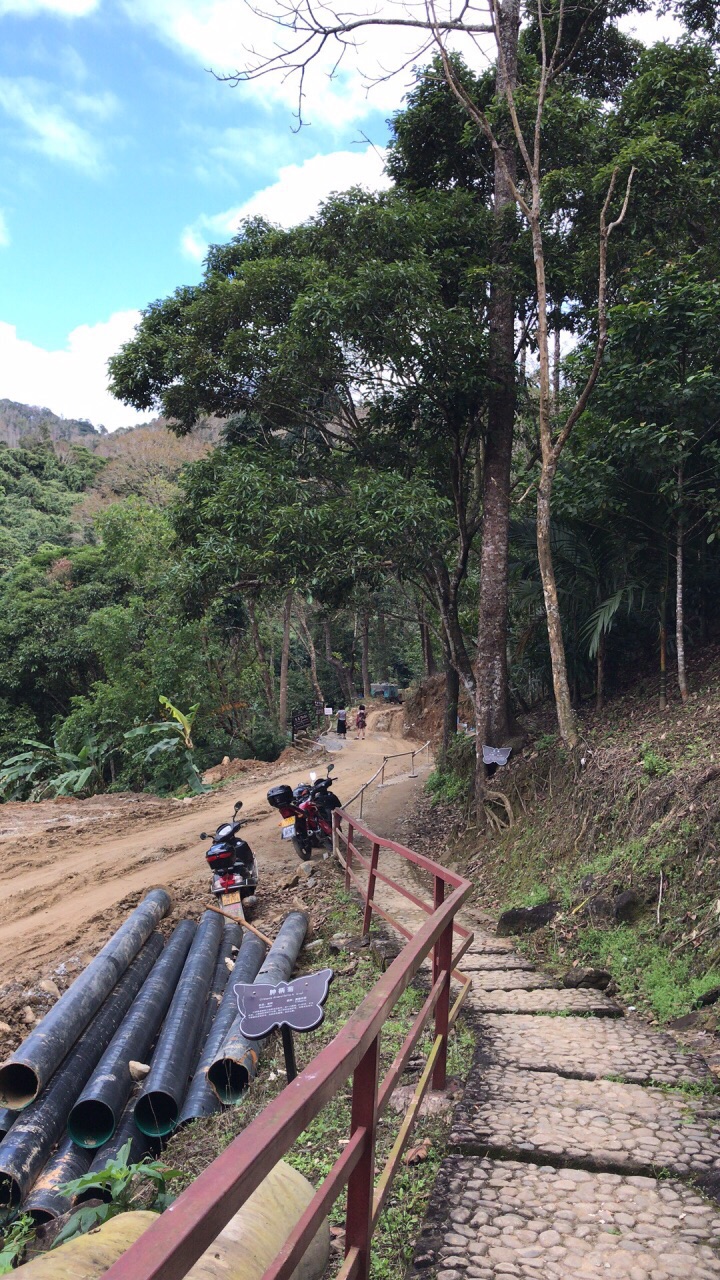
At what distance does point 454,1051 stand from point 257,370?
1032cm

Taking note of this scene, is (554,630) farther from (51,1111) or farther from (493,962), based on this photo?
(51,1111)

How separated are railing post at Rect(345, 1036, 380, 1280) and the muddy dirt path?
703 centimetres

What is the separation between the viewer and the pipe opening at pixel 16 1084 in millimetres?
5383

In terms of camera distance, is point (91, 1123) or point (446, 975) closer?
point (446, 975)

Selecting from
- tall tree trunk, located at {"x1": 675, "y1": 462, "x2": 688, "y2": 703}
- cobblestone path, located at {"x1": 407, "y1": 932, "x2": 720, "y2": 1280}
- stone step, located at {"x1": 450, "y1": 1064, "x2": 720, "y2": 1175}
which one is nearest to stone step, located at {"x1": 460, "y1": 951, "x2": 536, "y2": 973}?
cobblestone path, located at {"x1": 407, "y1": 932, "x2": 720, "y2": 1280}

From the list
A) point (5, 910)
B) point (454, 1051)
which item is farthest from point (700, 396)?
point (5, 910)

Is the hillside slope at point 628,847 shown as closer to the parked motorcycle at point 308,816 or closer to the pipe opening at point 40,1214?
the parked motorcycle at point 308,816

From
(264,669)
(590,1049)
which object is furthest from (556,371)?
(264,669)

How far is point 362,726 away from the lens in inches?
1180

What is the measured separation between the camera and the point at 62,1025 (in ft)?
19.2

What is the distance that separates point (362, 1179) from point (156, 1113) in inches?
161

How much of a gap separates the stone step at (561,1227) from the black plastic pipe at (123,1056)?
11.0 ft

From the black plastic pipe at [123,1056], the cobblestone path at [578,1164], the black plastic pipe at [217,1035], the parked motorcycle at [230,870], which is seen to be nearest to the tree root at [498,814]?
the parked motorcycle at [230,870]

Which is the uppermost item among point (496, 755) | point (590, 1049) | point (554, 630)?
point (554, 630)
